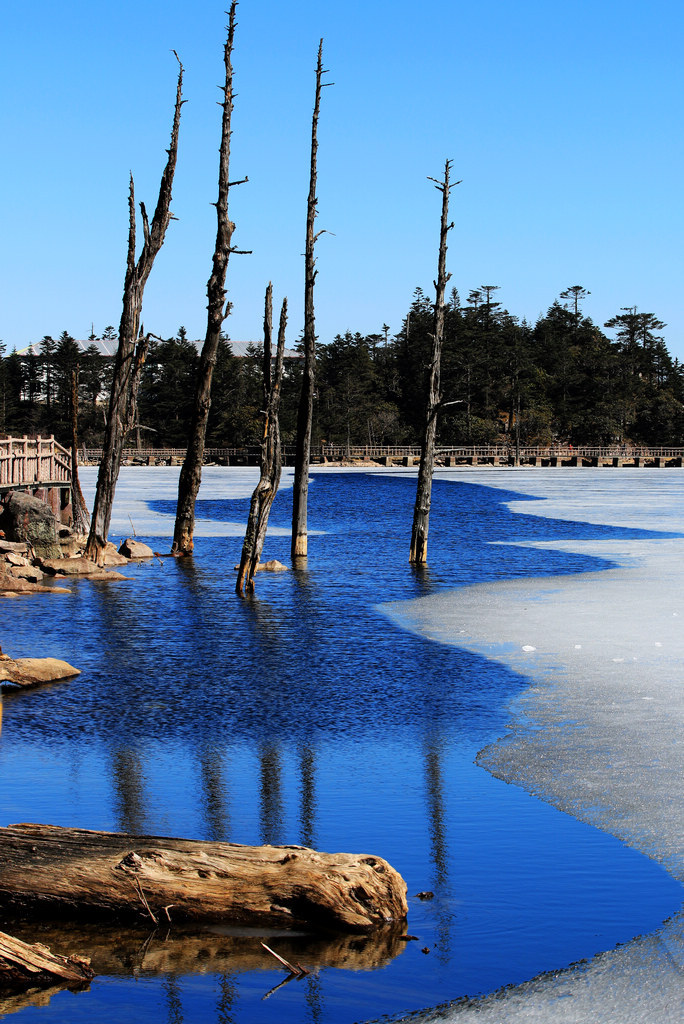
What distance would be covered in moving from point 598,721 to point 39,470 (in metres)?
22.8

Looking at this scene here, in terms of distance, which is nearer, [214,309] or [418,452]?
[214,309]

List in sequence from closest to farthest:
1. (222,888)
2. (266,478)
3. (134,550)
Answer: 1. (222,888)
2. (266,478)
3. (134,550)

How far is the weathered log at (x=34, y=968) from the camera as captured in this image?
17.8 feet

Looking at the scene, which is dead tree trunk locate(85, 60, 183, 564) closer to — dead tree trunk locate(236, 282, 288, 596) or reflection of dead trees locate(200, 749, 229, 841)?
dead tree trunk locate(236, 282, 288, 596)

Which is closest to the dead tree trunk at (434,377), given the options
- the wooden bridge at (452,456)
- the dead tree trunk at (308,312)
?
the dead tree trunk at (308,312)

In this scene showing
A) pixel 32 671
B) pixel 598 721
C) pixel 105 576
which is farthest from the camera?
pixel 105 576

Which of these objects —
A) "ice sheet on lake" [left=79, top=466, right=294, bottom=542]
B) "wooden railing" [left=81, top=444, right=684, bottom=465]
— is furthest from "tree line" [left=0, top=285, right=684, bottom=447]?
"ice sheet on lake" [left=79, top=466, right=294, bottom=542]

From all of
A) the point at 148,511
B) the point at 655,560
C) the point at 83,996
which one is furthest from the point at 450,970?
the point at 148,511

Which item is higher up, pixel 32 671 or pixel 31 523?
pixel 31 523

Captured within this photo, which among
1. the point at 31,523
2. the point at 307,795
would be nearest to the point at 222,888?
the point at 307,795

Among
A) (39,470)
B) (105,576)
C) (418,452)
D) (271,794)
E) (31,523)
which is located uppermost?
(418,452)

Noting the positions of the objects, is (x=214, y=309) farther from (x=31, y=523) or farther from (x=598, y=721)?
(x=598, y=721)

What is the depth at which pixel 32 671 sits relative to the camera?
42.0ft

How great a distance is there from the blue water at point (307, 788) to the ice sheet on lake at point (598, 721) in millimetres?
243
